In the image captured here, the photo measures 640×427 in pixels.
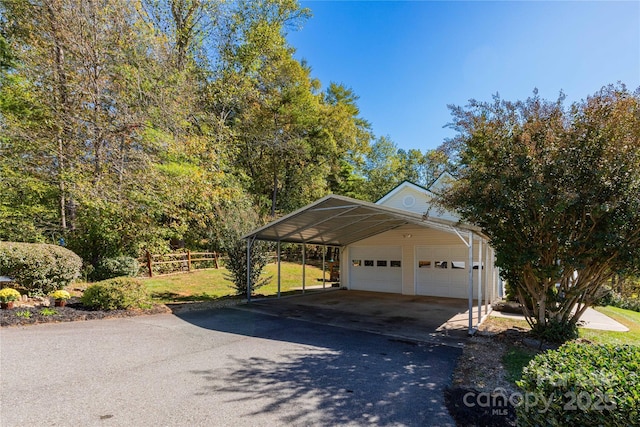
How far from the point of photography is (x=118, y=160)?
12.1m

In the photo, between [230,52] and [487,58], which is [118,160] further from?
[487,58]

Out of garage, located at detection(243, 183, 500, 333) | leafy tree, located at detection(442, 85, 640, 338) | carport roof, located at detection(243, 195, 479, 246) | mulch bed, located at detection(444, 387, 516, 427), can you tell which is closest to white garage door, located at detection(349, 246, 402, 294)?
garage, located at detection(243, 183, 500, 333)

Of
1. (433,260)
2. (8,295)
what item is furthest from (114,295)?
(433,260)

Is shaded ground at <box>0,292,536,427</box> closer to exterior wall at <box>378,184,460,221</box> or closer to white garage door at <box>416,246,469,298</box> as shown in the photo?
white garage door at <box>416,246,469,298</box>

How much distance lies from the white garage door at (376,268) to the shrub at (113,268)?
942 cm

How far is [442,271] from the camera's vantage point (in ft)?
43.5

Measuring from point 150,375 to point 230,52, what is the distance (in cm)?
1965

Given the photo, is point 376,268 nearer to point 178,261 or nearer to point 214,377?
point 178,261

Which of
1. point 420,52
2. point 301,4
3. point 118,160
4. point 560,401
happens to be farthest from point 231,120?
point 560,401

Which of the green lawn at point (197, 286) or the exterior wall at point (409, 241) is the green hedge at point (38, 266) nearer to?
the green lawn at point (197, 286)

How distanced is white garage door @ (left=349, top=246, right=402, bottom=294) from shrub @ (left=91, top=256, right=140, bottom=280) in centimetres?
942

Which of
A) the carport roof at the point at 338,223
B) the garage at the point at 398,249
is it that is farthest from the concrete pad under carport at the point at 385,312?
the carport roof at the point at 338,223

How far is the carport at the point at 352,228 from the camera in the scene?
7.93 m

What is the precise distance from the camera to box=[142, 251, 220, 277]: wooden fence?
47.2 ft
